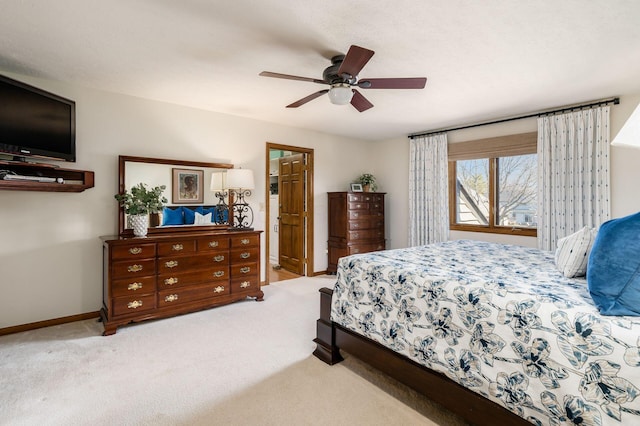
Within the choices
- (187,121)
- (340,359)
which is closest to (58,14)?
(187,121)

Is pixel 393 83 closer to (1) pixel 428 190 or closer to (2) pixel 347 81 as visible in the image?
(2) pixel 347 81

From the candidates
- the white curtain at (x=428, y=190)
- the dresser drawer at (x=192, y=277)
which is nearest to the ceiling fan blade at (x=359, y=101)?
the dresser drawer at (x=192, y=277)

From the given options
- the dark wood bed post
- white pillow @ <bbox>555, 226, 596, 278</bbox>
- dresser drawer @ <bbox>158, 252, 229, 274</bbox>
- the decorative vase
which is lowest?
the dark wood bed post

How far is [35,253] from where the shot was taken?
2953mm

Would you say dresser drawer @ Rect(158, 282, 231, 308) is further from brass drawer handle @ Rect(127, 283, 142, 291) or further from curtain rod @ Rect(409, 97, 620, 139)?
curtain rod @ Rect(409, 97, 620, 139)

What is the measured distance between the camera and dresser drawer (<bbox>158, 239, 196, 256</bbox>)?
3134 mm

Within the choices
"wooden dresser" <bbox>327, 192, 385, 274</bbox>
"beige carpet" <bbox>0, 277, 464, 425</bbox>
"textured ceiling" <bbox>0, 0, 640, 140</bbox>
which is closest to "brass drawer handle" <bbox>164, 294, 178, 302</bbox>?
"beige carpet" <bbox>0, 277, 464, 425</bbox>

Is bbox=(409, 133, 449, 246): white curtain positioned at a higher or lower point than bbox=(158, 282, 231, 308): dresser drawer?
higher

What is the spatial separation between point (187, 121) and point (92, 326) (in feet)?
8.16

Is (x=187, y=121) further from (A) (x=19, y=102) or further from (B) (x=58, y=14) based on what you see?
(B) (x=58, y=14)

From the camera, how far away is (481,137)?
4465mm

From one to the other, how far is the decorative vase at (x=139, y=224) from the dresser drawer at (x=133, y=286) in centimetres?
47

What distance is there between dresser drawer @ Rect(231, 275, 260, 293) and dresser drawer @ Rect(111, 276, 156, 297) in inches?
34.1

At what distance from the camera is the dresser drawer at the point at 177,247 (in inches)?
123
